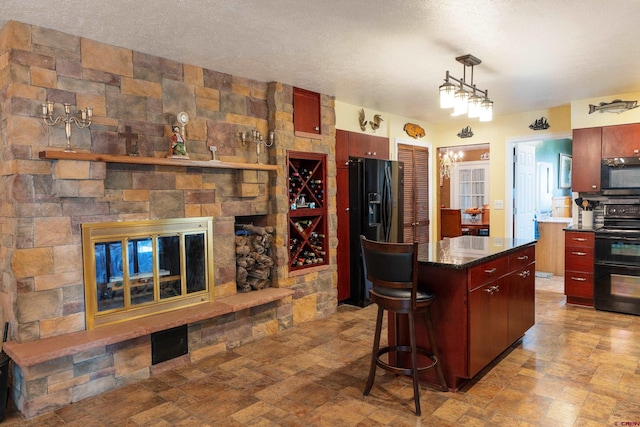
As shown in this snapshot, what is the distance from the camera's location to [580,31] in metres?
3.00

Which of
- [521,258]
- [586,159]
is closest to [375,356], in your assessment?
[521,258]

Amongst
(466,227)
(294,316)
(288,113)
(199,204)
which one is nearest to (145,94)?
(199,204)

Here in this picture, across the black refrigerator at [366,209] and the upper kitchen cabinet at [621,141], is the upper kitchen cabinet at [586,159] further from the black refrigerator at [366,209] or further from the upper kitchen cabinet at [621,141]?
the black refrigerator at [366,209]

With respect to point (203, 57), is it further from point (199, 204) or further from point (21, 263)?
point (21, 263)

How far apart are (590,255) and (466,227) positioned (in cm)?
331

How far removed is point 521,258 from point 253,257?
245 centimetres

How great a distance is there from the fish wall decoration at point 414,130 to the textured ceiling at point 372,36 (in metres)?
1.89

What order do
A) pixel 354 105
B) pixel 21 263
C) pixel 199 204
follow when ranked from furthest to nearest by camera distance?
pixel 354 105
pixel 199 204
pixel 21 263

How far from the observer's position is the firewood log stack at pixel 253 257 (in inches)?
160

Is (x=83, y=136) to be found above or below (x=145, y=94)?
below

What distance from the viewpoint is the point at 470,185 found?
31.4ft

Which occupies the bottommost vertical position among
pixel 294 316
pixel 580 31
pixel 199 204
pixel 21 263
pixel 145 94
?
pixel 294 316

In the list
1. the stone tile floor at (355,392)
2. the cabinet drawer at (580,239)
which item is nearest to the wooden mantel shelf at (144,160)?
the stone tile floor at (355,392)

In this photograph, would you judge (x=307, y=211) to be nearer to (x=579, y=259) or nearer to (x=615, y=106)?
(x=579, y=259)
